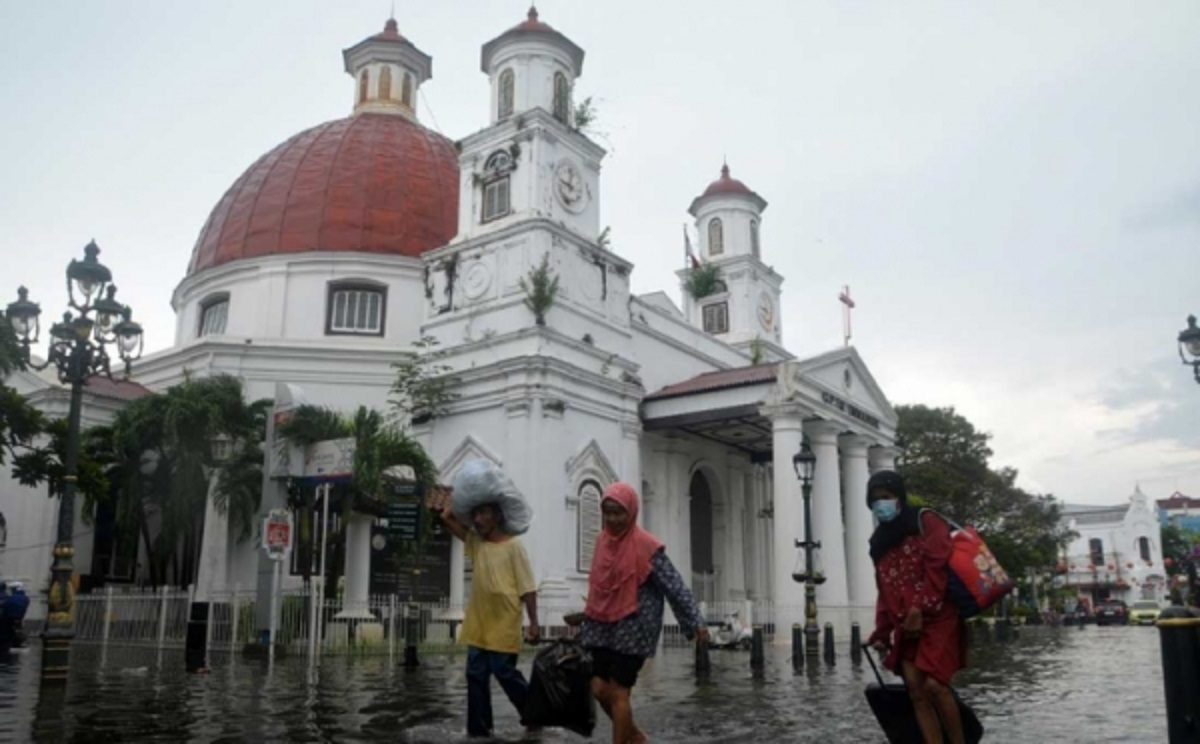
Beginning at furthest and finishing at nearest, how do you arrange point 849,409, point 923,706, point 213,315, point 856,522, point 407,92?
point 407,92 < point 213,315 < point 856,522 < point 849,409 < point 923,706

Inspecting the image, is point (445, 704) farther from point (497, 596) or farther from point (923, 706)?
point (923, 706)

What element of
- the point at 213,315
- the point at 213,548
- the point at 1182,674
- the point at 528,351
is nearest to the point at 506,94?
the point at 528,351

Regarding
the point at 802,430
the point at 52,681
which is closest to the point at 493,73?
the point at 802,430

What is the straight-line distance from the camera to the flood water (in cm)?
711

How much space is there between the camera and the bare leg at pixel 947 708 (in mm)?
5215

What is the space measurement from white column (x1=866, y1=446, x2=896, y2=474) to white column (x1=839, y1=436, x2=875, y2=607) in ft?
6.02

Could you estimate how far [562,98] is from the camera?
27.7 m

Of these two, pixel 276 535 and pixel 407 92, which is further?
pixel 407 92

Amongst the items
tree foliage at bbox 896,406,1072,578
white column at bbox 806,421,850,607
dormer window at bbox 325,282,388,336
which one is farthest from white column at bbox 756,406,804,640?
tree foliage at bbox 896,406,1072,578

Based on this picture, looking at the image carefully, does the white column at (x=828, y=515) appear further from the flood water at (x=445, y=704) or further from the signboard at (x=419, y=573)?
the flood water at (x=445, y=704)

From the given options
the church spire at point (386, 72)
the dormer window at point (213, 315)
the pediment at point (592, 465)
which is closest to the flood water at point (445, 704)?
the pediment at point (592, 465)

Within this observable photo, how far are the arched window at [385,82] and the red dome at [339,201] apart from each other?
215 inches

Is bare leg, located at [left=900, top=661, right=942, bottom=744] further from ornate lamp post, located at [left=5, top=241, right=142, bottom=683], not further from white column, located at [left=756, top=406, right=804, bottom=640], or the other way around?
white column, located at [left=756, top=406, right=804, bottom=640]

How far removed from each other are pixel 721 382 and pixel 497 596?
21656 millimetres
